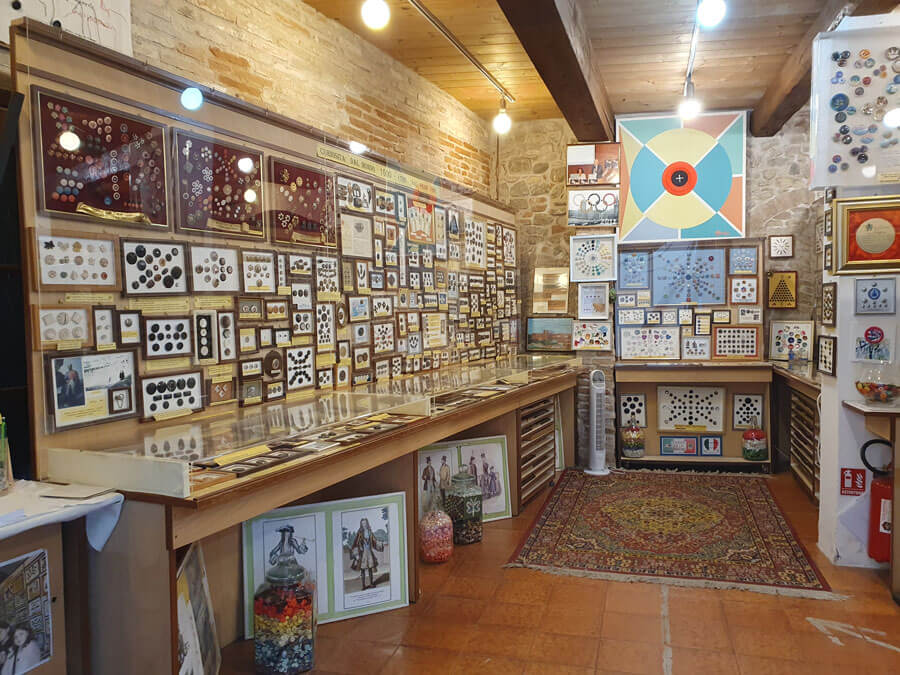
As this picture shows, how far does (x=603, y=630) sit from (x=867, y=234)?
110 inches

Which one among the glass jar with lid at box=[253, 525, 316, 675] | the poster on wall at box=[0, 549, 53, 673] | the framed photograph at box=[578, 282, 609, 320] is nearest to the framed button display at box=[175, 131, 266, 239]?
the poster on wall at box=[0, 549, 53, 673]

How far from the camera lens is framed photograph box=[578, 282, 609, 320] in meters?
7.25

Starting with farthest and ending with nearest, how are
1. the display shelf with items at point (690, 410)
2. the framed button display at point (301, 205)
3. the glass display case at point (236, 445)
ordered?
the display shelf with items at point (690, 410) → the framed button display at point (301, 205) → the glass display case at point (236, 445)

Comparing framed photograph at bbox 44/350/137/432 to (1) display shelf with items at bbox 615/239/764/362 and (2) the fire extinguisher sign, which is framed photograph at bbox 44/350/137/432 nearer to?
(2) the fire extinguisher sign

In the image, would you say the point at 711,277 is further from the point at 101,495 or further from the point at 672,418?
the point at 101,495

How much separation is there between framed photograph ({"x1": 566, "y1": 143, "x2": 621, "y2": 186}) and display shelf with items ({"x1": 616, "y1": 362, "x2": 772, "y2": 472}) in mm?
1894

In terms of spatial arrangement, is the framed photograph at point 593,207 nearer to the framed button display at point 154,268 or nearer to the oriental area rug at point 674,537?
the oriental area rug at point 674,537

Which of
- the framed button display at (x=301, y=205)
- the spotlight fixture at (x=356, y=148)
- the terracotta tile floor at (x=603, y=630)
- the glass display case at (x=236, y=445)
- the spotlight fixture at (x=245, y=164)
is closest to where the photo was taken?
the glass display case at (x=236, y=445)

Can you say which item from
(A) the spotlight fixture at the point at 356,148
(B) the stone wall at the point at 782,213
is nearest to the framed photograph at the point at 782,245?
A: (B) the stone wall at the point at 782,213

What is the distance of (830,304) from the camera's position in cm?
455

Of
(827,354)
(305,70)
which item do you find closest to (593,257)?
(827,354)

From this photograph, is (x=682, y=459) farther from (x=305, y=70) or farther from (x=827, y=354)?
(x=305, y=70)

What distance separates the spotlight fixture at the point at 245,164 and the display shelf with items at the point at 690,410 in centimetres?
464

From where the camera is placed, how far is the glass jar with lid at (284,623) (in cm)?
305
